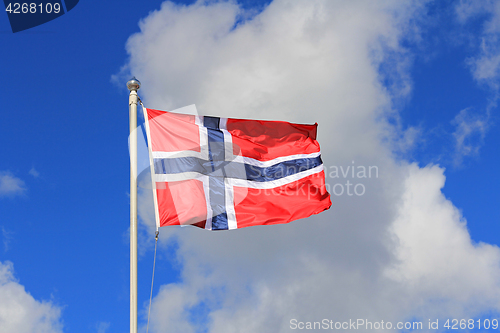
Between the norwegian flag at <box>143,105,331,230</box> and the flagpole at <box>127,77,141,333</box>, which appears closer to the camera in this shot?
the flagpole at <box>127,77,141,333</box>

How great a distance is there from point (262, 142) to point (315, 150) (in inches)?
94.6

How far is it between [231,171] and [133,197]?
5.05 meters

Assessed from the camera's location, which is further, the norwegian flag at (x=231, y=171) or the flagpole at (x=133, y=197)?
the norwegian flag at (x=231, y=171)

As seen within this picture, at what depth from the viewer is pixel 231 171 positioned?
19.0m

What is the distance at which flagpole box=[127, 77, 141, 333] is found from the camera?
13.9 metres

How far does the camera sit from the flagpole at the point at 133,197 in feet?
45.7

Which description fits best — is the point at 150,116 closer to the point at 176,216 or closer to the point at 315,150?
the point at 176,216

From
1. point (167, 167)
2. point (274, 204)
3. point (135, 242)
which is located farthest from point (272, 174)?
point (135, 242)

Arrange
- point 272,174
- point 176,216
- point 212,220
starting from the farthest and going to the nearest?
point 272,174 < point 212,220 < point 176,216

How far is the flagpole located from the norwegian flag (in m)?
0.78

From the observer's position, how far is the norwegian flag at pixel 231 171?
16.7m

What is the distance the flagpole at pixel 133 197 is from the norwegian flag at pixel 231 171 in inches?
30.6

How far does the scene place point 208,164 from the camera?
18516 millimetres

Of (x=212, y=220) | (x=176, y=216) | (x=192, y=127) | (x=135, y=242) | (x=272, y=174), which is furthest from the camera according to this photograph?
(x=272, y=174)
